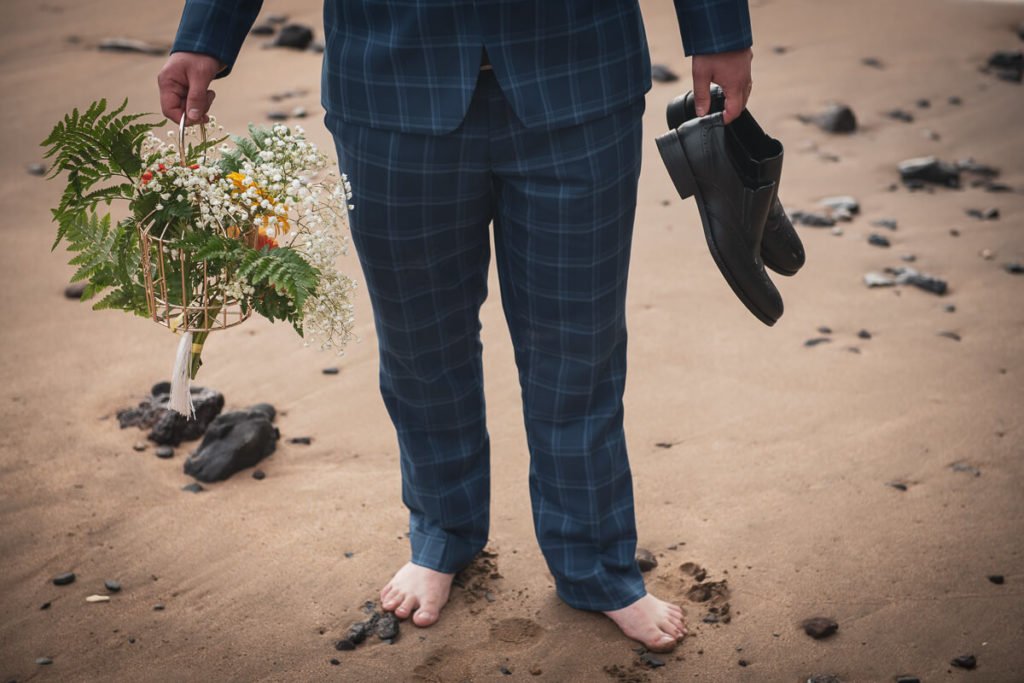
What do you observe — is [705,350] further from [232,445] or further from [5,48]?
[5,48]

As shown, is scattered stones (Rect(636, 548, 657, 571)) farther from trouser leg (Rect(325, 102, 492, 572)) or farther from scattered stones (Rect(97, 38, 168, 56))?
scattered stones (Rect(97, 38, 168, 56))

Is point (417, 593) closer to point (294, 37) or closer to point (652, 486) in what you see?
point (652, 486)

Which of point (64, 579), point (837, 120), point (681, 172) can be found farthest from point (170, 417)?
point (837, 120)

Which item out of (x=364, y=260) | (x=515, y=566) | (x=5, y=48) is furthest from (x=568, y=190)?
(x=5, y=48)

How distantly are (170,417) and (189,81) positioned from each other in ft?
4.34

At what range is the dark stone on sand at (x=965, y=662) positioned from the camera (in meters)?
2.05

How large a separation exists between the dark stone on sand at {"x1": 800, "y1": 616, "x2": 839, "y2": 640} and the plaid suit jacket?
1221 mm

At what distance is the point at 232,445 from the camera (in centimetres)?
277

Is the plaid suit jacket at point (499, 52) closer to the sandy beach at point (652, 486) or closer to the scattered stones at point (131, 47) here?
the sandy beach at point (652, 486)

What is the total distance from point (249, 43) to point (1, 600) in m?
4.89

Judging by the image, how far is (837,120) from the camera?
5.05m

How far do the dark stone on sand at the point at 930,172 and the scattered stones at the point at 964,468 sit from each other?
221 cm

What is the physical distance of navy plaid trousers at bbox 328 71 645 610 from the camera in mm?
1770

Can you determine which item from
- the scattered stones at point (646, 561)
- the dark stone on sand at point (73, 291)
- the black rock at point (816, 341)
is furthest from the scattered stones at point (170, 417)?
the black rock at point (816, 341)
